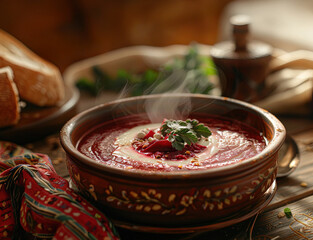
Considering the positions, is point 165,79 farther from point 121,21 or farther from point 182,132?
point 121,21

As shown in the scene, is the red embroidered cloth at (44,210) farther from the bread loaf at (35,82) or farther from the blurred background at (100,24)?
the blurred background at (100,24)

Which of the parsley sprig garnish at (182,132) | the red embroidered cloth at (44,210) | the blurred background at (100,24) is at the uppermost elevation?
the parsley sprig garnish at (182,132)

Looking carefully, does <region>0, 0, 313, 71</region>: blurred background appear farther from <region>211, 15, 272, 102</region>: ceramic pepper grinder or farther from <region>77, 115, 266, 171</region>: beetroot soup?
<region>77, 115, 266, 171</region>: beetroot soup

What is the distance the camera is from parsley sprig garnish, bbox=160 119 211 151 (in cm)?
141

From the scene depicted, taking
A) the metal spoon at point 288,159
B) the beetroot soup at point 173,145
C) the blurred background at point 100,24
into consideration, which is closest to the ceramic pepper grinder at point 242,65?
the metal spoon at point 288,159

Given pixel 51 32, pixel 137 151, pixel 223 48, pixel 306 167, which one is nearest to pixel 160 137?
pixel 137 151

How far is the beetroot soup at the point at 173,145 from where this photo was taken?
1373mm

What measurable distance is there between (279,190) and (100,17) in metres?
3.82

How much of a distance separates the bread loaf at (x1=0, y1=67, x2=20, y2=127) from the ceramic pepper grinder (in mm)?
1206

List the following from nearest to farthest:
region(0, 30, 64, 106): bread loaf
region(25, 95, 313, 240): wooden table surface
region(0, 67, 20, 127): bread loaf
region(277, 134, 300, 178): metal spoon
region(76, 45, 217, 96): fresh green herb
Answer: region(25, 95, 313, 240): wooden table surface
region(277, 134, 300, 178): metal spoon
region(0, 67, 20, 127): bread loaf
region(0, 30, 64, 106): bread loaf
region(76, 45, 217, 96): fresh green herb

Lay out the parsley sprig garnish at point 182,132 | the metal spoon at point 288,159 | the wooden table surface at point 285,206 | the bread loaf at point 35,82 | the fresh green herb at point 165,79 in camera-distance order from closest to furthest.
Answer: the wooden table surface at point 285,206, the parsley sprig garnish at point 182,132, the metal spoon at point 288,159, the bread loaf at point 35,82, the fresh green herb at point 165,79

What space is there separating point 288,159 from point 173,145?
67 cm

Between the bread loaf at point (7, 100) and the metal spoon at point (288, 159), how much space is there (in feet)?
4.40

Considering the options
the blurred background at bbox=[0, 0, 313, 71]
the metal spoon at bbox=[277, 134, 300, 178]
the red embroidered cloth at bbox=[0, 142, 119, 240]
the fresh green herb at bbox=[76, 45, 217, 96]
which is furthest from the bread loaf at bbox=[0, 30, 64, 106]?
the blurred background at bbox=[0, 0, 313, 71]
